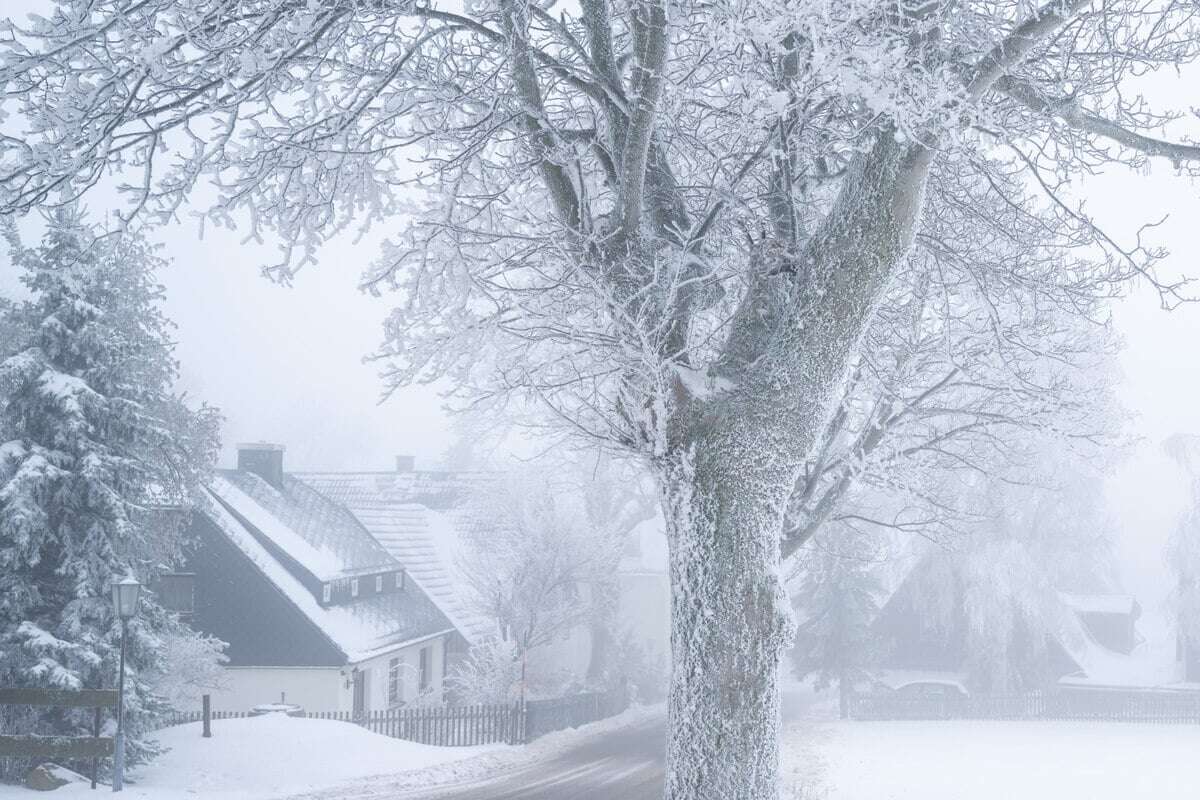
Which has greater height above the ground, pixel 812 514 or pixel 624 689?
pixel 812 514

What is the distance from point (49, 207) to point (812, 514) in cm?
783

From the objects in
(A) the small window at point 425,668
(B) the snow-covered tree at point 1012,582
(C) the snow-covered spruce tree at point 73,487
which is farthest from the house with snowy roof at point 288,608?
(B) the snow-covered tree at point 1012,582

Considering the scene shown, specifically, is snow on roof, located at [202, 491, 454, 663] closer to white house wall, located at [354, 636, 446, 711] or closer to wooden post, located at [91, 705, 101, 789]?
white house wall, located at [354, 636, 446, 711]

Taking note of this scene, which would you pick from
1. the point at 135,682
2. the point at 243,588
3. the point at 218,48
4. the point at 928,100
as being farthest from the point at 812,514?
the point at 243,588

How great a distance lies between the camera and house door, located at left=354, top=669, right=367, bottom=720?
2522 cm

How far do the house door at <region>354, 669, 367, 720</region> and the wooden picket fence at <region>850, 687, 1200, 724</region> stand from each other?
53.5 feet

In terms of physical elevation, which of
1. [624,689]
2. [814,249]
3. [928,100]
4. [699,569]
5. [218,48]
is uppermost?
[218,48]

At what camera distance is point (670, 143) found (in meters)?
6.88

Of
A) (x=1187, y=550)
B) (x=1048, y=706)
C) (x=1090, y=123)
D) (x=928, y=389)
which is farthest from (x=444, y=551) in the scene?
(x=1090, y=123)

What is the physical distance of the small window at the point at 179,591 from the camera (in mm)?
24938

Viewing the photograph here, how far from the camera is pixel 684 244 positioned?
5.65 metres

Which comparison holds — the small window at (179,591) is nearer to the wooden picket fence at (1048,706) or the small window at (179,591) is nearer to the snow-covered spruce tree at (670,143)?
the snow-covered spruce tree at (670,143)

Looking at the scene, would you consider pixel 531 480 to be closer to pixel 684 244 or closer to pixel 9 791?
pixel 9 791

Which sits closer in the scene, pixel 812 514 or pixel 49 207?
pixel 49 207
